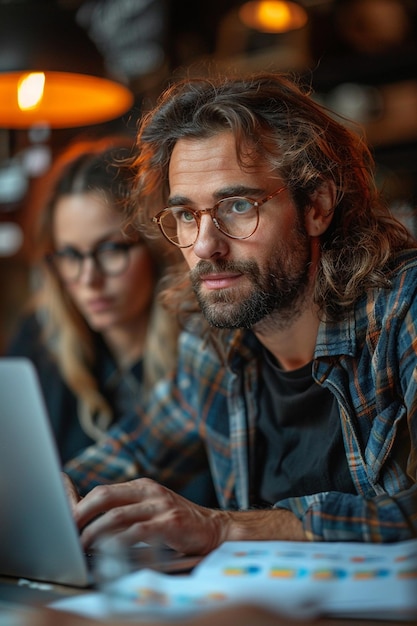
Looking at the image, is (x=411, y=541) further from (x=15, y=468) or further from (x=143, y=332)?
(x=143, y=332)

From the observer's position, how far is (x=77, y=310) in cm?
197

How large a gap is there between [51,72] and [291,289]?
0.84m

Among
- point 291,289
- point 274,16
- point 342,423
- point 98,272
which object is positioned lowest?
point 342,423

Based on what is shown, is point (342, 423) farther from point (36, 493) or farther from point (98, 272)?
point (98, 272)

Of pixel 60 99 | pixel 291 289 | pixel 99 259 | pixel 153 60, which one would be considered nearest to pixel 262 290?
pixel 291 289

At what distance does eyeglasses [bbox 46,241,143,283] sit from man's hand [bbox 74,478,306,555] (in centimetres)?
60

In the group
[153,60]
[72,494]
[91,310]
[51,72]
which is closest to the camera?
[72,494]

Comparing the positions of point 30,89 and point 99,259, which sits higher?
point 30,89

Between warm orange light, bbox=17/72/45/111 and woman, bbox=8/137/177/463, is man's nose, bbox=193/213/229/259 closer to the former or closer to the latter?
woman, bbox=8/137/177/463

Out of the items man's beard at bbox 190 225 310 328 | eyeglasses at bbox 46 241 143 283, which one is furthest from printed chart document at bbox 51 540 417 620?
eyeglasses at bbox 46 241 143 283

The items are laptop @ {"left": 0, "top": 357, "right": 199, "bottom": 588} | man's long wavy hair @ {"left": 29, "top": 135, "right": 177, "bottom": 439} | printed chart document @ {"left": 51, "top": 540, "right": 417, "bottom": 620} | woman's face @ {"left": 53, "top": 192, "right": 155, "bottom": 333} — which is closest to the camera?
printed chart document @ {"left": 51, "top": 540, "right": 417, "bottom": 620}

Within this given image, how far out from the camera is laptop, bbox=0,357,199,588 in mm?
938

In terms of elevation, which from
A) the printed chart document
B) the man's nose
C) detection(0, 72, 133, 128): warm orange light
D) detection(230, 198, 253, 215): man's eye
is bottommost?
the printed chart document

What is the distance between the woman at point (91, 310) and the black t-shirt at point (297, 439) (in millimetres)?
377
